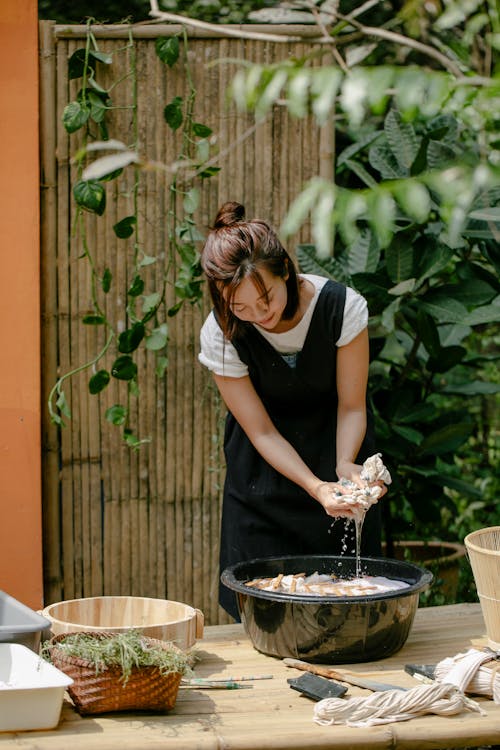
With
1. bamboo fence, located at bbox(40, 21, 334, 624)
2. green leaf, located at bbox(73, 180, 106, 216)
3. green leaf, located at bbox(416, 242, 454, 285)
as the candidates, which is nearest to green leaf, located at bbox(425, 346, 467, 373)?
green leaf, located at bbox(416, 242, 454, 285)

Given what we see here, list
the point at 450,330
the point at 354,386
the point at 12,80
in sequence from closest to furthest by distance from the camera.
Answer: the point at 354,386 < the point at 12,80 < the point at 450,330

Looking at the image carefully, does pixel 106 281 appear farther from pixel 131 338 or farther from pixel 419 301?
pixel 419 301

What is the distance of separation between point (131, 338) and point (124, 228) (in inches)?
13.7

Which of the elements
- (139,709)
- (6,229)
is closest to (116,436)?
(6,229)

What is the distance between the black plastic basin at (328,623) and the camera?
2.06m

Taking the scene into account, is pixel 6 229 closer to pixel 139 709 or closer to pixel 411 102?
pixel 139 709

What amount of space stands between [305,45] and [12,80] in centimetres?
96

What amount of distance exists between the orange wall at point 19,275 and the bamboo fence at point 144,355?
0.22ft

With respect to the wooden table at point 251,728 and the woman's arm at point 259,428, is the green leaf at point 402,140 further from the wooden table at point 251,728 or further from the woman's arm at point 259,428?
the wooden table at point 251,728

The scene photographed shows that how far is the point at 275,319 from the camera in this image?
2.50 metres

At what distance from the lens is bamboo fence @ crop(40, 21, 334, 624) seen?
3309 mm

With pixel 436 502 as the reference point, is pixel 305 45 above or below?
above

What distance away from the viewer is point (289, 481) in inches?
108

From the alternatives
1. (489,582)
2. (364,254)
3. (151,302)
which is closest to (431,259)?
(364,254)
